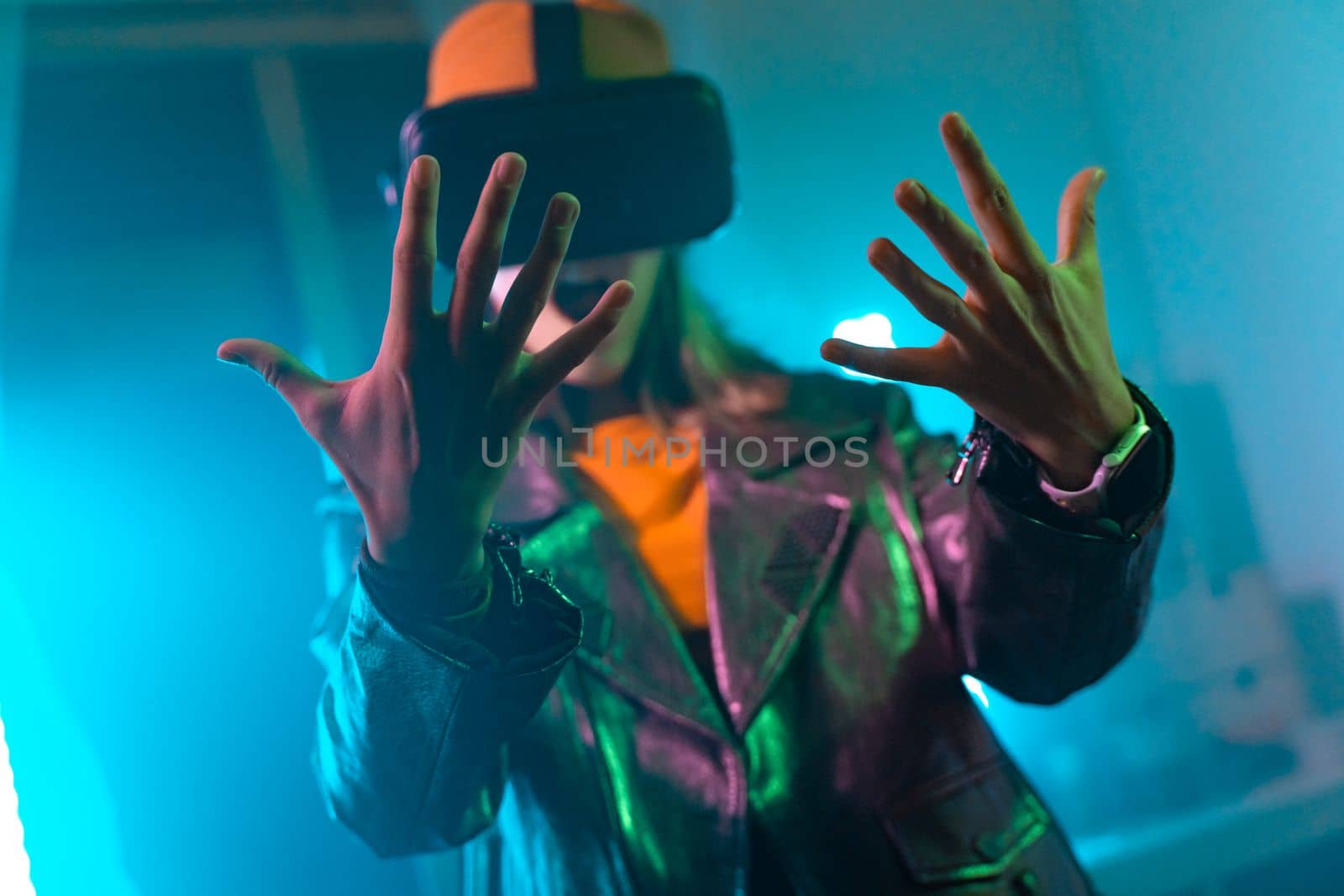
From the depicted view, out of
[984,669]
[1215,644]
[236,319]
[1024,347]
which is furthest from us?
[1215,644]

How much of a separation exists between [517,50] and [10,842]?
680mm

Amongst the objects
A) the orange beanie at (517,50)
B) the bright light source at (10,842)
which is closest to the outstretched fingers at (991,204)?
the orange beanie at (517,50)

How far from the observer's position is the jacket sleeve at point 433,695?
1.57 feet

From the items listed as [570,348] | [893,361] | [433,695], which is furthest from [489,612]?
[893,361]

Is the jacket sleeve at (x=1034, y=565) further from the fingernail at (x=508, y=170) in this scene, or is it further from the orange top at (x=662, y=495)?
the fingernail at (x=508, y=170)

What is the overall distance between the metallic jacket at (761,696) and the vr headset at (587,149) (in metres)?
0.21

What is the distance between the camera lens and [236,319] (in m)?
0.73

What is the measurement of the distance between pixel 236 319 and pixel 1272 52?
38.0 inches

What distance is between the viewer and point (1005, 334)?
0.46 meters

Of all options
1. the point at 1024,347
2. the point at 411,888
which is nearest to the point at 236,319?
the point at 411,888

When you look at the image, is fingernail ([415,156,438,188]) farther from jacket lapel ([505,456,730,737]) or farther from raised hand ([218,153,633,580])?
jacket lapel ([505,456,730,737])

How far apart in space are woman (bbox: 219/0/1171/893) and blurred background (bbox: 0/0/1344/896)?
13 cm

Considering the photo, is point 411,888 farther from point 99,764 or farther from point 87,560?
point 87,560

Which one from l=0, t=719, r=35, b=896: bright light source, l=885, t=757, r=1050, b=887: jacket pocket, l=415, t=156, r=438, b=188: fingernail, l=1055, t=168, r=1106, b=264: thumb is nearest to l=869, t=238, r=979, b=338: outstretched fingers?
l=1055, t=168, r=1106, b=264: thumb
